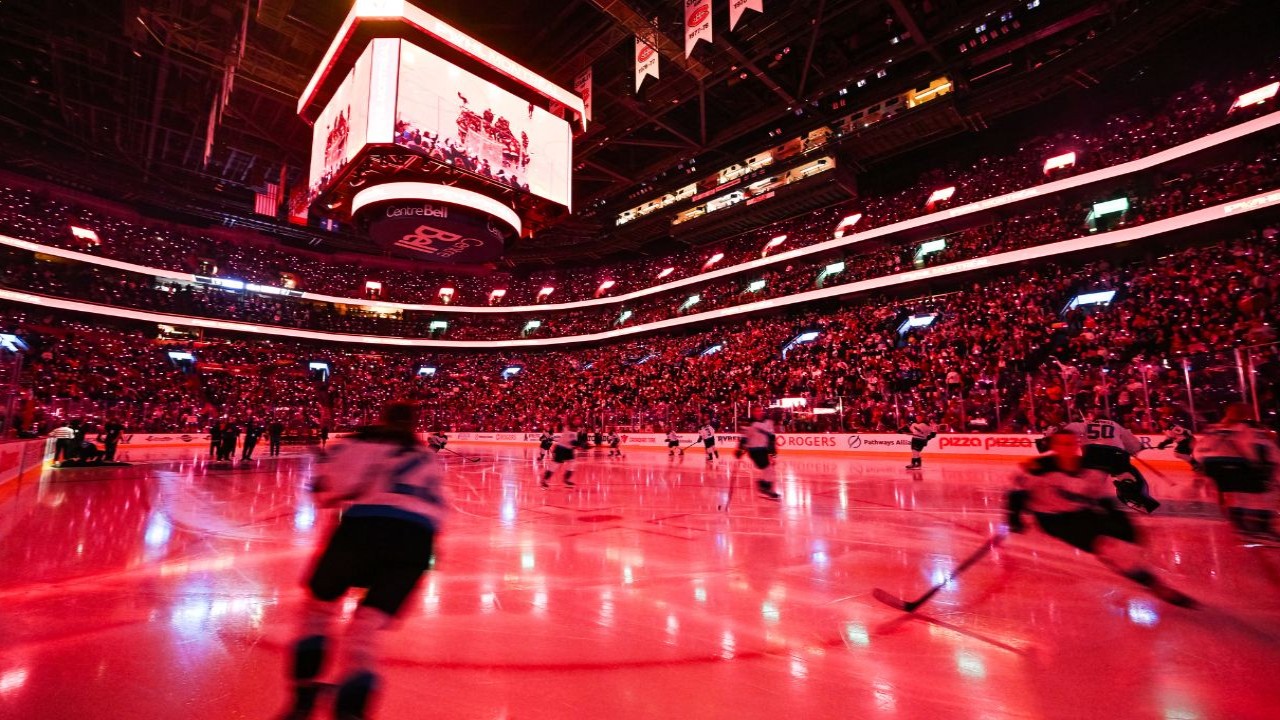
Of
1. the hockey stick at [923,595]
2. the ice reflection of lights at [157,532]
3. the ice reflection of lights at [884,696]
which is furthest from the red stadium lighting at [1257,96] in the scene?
the ice reflection of lights at [157,532]

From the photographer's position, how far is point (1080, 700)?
2.87 m

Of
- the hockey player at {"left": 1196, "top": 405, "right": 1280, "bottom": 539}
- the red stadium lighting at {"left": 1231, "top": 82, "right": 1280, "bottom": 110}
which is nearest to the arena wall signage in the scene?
the red stadium lighting at {"left": 1231, "top": 82, "right": 1280, "bottom": 110}

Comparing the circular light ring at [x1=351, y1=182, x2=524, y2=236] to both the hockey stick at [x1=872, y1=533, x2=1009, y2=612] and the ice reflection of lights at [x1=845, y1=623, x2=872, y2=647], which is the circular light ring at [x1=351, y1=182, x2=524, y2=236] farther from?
the ice reflection of lights at [x1=845, y1=623, x2=872, y2=647]

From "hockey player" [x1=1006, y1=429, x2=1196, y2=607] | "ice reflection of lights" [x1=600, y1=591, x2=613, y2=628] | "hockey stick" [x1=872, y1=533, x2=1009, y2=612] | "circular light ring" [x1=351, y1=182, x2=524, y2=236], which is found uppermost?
"circular light ring" [x1=351, y1=182, x2=524, y2=236]

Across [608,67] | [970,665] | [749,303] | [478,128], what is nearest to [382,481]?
[970,665]

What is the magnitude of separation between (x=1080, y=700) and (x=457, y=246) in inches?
707

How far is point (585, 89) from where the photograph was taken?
62.8ft

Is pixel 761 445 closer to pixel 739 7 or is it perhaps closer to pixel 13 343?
pixel 739 7

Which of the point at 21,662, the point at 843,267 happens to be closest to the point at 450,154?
the point at 21,662

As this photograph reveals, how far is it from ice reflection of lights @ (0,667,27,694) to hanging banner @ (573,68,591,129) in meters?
18.4

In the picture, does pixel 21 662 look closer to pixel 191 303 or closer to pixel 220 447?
pixel 220 447

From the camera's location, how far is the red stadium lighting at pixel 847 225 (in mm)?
30328

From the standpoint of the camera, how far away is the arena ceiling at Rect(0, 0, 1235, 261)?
17.1m

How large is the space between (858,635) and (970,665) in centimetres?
71
